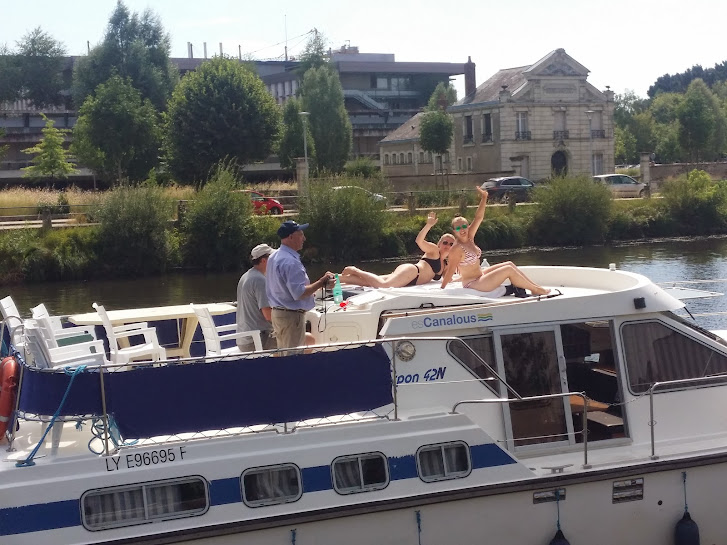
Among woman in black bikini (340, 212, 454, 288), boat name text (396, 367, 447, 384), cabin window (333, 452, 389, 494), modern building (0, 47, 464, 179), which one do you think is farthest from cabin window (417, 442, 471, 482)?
modern building (0, 47, 464, 179)

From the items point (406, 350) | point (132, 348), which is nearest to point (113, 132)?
point (132, 348)

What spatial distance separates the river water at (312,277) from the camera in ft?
114

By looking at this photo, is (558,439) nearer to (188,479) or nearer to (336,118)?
(188,479)

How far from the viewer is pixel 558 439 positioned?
912 centimetres

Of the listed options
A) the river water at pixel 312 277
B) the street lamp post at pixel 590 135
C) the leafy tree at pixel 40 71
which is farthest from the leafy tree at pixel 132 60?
the river water at pixel 312 277

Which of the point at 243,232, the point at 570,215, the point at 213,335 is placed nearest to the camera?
the point at 213,335

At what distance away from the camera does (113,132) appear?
2559 inches

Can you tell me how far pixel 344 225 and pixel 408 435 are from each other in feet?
120

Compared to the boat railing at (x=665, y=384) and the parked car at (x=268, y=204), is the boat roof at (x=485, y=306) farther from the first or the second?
the parked car at (x=268, y=204)

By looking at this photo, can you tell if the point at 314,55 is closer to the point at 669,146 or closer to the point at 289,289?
the point at 669,146

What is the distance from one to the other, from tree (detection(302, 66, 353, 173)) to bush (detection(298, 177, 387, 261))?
111 feet

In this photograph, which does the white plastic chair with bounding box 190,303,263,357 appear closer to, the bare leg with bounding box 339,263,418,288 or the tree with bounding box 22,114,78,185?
the bare leg with bounding box 339,263,418,288

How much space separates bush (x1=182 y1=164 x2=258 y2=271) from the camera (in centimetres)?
4288

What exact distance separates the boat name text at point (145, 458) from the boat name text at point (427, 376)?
1966 millimetres
